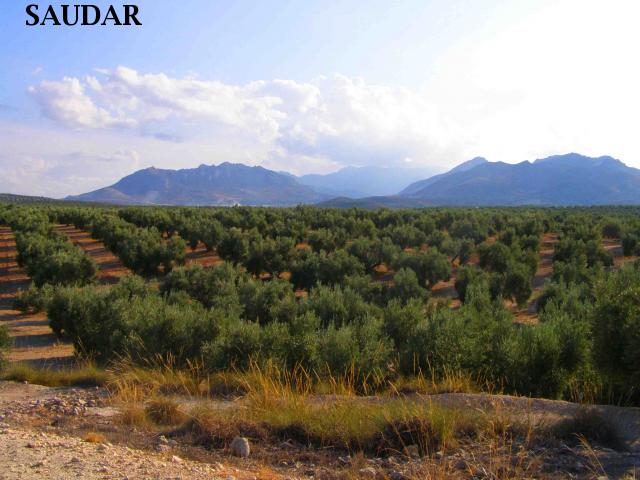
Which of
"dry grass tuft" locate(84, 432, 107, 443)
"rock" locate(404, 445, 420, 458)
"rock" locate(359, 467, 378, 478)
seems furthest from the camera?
"dry grass tuft" locate(84, 432, 107, 443)

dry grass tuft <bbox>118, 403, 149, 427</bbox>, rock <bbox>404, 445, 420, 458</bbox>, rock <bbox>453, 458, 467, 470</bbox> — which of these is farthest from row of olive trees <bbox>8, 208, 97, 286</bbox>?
rock <bbox>453, 458, 467, 470</bbox>

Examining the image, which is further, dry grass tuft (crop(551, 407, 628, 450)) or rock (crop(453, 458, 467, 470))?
dry grass tuft (crop(551, 407, 628, 450))

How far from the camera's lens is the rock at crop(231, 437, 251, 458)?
5689 millimetres

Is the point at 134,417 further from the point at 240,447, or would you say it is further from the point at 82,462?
the point at 240,447

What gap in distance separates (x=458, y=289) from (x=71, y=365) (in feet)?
51.1

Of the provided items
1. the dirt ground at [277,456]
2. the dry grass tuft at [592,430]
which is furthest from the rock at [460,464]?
the dry grass tuft at [592,430]

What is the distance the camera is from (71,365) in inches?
492

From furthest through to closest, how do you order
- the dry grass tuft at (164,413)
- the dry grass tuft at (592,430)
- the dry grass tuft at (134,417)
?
1. the dry grass tuft at (164,413)
2. the dry grass tuft at (134,417)
3. the dry grass tuft at (592,430)

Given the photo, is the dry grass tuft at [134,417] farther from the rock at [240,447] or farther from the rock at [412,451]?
the rock at [412,451]

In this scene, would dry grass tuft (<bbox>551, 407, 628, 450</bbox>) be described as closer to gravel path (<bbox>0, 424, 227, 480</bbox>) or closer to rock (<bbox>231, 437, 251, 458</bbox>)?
rock (<bbox>231, 437, 251, 458</bbox>)

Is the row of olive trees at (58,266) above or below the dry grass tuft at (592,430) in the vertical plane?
above

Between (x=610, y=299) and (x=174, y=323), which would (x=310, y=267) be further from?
(x=610, y=299)

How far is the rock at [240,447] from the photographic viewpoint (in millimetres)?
5689

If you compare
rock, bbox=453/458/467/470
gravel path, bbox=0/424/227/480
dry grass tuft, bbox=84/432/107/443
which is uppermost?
gravel path, bbox=0/424/227/480
